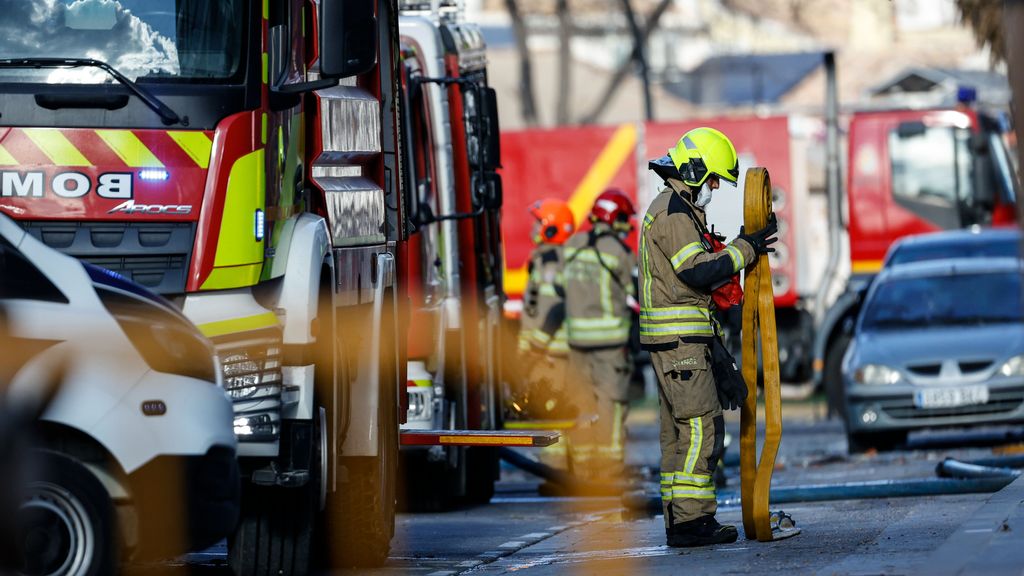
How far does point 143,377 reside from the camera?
697 centimetres

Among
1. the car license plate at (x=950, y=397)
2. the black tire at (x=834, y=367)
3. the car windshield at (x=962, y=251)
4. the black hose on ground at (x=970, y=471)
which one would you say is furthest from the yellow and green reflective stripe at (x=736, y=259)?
the black tire at (x=834, y=367)

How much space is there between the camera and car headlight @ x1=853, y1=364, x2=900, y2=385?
16109mm

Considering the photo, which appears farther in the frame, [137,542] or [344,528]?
[344,528]

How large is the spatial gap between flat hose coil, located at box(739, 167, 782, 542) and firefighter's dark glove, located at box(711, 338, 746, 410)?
0.26 feet

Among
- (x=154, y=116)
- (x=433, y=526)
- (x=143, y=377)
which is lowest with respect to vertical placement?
(x=433, y=526)

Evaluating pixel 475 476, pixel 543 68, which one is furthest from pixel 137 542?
pixel 543 68

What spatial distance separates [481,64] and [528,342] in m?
2.42

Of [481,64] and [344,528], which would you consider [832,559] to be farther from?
[481,64]

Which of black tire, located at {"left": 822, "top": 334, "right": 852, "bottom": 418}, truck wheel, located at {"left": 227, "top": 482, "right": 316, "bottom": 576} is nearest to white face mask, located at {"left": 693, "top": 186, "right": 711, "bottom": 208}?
truck wheel, located at {"left": 227, "top": 482, "right": 316, "bottom": 576}

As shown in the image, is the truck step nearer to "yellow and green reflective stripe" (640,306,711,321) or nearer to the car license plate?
"yellow and green reflective stripe" (640,306,711,321)

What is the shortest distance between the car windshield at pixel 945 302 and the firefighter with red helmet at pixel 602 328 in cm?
325

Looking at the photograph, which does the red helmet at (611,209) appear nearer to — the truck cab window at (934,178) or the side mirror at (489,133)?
the side mirror at (489,133)

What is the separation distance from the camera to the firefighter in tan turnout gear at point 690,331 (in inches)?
373

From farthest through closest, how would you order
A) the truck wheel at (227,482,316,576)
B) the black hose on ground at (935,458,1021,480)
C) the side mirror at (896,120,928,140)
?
the side mirror at (896,120,928,140), the black hose on ground at (935,458,1021,480), the truck wheel at (227,482,316,576)
